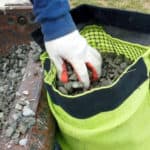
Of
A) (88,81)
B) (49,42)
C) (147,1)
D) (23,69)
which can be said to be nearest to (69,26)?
(49,42)

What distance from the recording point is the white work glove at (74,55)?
1911 mm

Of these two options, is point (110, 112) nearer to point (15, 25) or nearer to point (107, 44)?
point (107, 44)

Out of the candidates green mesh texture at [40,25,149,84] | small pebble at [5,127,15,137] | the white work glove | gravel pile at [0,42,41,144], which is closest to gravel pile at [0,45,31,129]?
gravel pile at [0,42,41,144]

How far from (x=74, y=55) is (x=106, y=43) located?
0.36 meters

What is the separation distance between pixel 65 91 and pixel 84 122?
0.16 meters

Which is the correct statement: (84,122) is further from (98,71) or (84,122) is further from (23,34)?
(23,34)

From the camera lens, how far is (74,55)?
6.25ft

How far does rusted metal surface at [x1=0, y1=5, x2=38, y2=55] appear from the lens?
8.20ft

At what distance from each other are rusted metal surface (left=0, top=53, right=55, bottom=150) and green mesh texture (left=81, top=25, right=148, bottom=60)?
0.27 metres

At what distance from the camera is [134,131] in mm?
1966

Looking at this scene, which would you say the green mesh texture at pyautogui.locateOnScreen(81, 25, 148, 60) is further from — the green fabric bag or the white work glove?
the white work glove

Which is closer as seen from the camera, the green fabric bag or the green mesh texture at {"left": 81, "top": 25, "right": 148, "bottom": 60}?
the green fabric bag

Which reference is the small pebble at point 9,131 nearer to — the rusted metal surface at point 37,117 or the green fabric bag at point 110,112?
the rusted metal surface at point 37,117

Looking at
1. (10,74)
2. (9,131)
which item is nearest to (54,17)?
(9,131)
